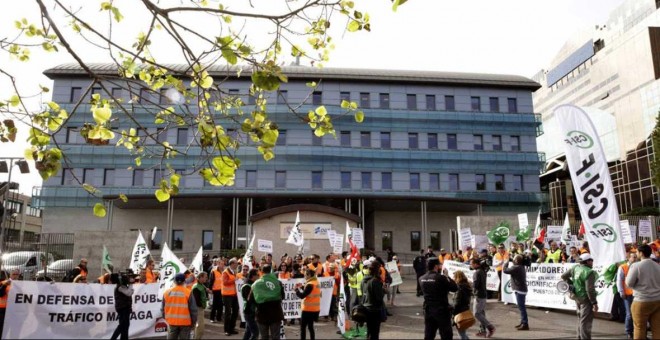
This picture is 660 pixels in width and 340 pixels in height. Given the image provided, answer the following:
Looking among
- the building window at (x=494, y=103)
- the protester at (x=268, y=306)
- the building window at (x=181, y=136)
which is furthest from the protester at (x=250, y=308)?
the building window at (x=494, y=103)

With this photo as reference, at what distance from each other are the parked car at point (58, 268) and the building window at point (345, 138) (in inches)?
1029

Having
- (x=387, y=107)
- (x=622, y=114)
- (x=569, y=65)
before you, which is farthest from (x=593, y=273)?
(x=569, y=65)

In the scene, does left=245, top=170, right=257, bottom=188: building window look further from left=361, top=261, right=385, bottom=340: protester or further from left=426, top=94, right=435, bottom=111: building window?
left=361, top=261, right=385, bottom=340: protester

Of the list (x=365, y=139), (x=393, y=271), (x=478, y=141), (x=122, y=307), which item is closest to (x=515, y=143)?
(x=478, y=141)

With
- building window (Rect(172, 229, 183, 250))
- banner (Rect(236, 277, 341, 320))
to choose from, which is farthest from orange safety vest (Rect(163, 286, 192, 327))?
building window (Rect(172, 229, 183, 250))

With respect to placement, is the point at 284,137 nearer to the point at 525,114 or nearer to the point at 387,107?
the point at 387,107

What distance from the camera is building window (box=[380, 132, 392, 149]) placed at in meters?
45.7

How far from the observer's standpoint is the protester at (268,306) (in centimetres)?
920

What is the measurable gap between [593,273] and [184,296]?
8.22m

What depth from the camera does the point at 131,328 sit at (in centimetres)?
1217

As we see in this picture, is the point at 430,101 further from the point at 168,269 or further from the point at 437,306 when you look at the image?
the point at 437,306

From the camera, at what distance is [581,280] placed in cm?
1016

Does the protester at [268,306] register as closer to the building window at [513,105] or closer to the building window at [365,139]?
the building window at [365,139]

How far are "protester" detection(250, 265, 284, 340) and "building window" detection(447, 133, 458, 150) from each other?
39.3m
